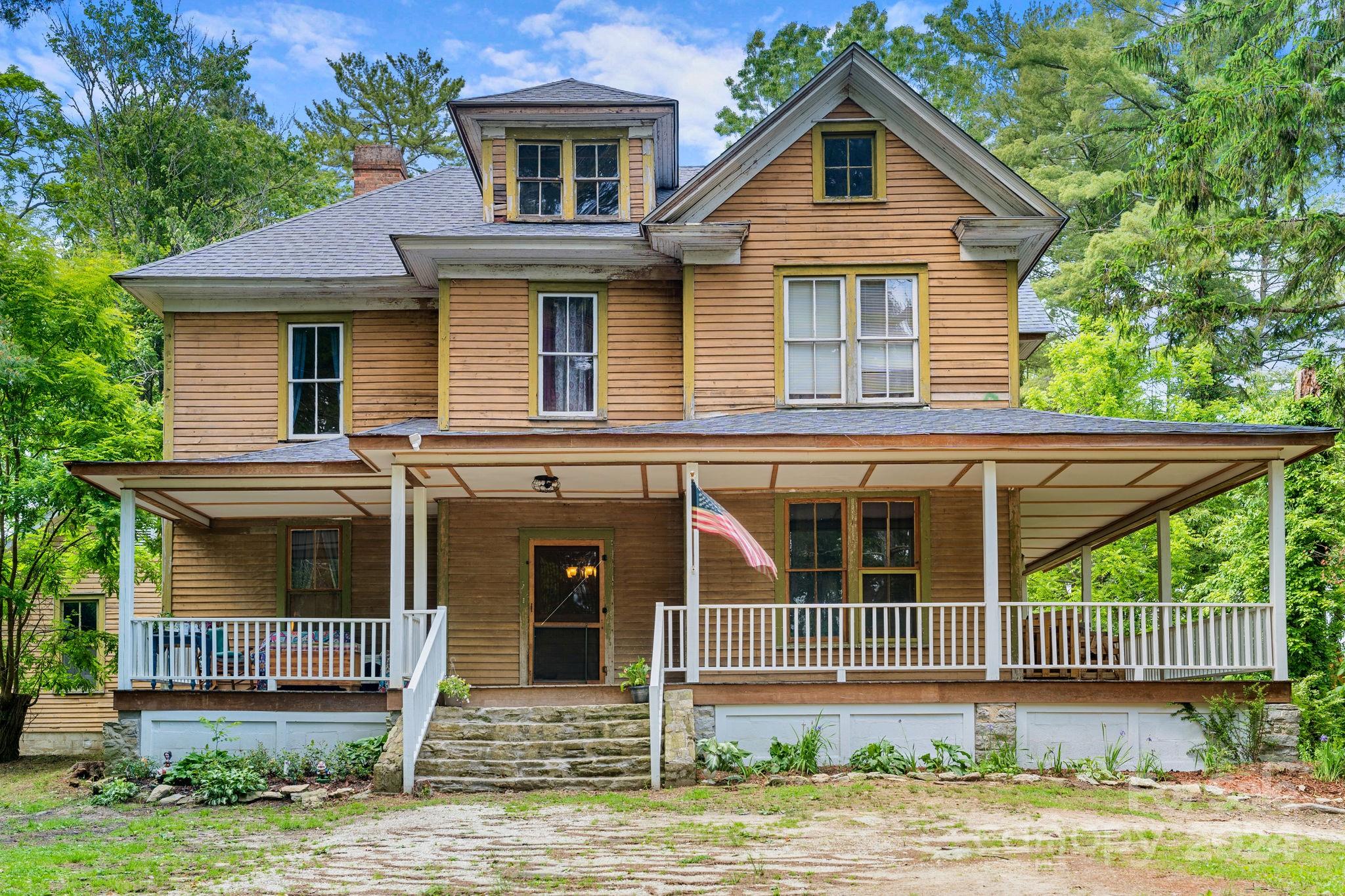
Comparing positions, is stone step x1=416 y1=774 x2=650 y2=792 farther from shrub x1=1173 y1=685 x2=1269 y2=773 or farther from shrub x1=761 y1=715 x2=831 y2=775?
shrub x1=1173 y1=685 x2=1269 y2=773

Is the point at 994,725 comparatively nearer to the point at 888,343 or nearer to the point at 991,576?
the point at 991,576

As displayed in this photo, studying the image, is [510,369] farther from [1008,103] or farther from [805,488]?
[1008,103]

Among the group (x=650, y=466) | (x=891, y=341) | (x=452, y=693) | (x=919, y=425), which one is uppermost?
(x=891, y=341)

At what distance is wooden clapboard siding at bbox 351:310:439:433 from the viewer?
1805cm

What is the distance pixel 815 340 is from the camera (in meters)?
16.6

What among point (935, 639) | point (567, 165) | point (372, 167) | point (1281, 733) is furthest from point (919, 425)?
point (372, 167)

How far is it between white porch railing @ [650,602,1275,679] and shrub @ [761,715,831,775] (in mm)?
673

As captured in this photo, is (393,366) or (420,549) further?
(393,366)

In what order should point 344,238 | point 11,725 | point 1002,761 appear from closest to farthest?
1. point 1002,761
2. point 11,725
3. point 344,238

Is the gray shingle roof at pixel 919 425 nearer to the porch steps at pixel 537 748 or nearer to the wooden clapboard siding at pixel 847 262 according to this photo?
the wooden clapboard siding at pixel 847 262

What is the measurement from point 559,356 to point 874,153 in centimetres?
489

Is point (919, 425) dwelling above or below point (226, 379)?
below

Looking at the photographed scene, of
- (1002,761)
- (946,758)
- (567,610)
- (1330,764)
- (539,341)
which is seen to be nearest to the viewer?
(1330,764)

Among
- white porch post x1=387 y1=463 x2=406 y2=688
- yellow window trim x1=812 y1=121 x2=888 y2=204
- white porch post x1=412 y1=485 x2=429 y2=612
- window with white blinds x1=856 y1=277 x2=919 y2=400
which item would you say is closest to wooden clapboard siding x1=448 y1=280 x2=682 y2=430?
white porch post x1=412 y1=485 x2=429 y2=612
